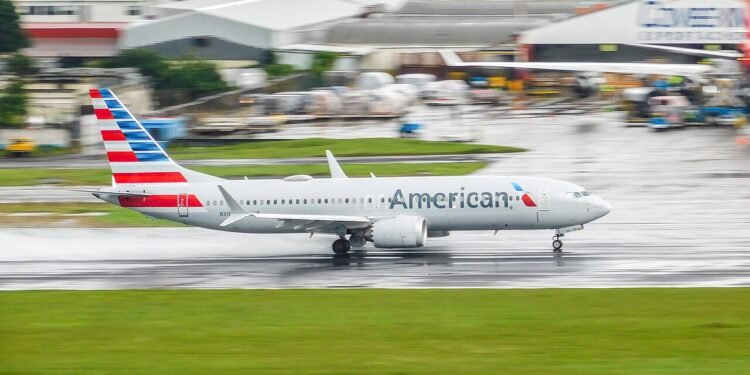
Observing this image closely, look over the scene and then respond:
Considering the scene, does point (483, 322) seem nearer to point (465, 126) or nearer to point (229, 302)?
point (229, 302)

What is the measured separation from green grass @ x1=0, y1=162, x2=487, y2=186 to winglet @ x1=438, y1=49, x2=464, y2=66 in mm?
30149

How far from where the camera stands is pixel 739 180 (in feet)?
190

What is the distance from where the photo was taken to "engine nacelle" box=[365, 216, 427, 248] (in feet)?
Result: 134

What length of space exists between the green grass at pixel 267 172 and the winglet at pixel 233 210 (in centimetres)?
2145

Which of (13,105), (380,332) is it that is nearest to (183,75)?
(13,105)

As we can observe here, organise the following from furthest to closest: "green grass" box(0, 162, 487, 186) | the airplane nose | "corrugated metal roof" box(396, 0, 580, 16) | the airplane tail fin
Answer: "corrugated metal roof" box(396, 0, 580, 16)
"green grass" box(0, 162, 487, 186)
the airplane tail fin
the airplane nose

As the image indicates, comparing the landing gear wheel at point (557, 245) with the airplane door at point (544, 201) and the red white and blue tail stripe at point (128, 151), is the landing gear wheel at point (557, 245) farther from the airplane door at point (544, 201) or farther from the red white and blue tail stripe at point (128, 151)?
the red white and blue tail stripe at point (128, 151)

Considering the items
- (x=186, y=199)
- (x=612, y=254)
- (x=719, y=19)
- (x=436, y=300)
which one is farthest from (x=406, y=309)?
(x=719, y=19)

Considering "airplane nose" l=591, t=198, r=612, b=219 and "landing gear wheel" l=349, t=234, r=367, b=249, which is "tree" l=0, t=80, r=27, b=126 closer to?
"landing gear wheel" l=349, t=234, r=367, b=249

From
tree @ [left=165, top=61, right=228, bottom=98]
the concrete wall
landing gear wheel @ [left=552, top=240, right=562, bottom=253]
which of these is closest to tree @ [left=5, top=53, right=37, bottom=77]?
tree @ [left=165, top=61, right=228, bottom=98]

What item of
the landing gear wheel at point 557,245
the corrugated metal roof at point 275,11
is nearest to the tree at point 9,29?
the corrugated metal roof at point 275,11

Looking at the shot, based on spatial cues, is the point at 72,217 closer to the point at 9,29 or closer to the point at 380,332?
the point at 380,332

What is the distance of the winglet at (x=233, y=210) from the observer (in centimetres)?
4137

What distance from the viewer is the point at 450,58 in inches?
4323
